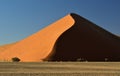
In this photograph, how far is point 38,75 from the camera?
24797 mm

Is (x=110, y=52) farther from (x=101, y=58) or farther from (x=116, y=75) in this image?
(x=116, y=75)

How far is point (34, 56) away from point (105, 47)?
16349mm

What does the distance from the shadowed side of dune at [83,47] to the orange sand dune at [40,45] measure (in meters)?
1.83

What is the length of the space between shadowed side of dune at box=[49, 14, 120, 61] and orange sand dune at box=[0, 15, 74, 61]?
183 centimetres

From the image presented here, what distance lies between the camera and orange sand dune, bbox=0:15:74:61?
252 ft

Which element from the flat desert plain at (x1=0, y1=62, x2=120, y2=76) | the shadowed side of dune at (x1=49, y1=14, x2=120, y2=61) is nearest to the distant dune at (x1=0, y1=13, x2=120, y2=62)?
the shadowed side of dune at (x1=49, y1=14, x2=120, y2=61)

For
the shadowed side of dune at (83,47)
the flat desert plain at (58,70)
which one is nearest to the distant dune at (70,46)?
the shadowed side of dune at (83,47)

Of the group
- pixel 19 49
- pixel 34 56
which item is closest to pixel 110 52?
pixel 34 56

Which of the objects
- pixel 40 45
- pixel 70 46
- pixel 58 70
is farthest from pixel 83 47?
pixel 58 70

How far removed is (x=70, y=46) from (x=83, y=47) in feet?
9.63

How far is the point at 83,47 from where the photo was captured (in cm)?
7750

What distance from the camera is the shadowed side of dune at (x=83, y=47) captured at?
73750 mm

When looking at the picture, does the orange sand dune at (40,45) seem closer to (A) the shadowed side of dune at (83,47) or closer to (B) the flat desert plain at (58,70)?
(A) the shadowed side of dune at (83,47)

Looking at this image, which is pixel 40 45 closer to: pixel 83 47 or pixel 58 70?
pixel 83 47
